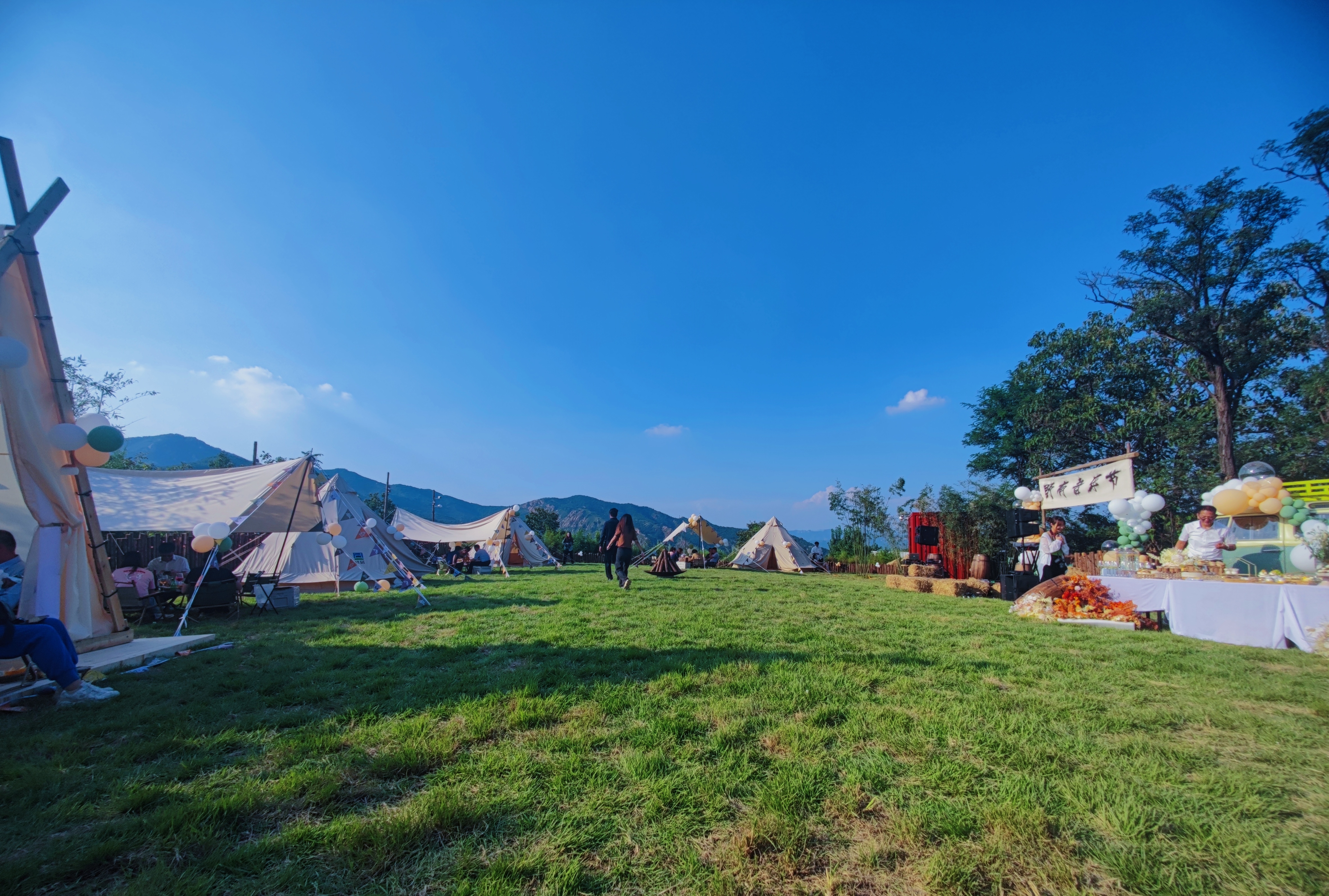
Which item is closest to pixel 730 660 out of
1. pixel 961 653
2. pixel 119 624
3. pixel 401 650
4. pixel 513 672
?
pixel 513 672

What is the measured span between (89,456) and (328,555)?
757 centimetres

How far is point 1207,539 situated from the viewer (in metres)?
6.65

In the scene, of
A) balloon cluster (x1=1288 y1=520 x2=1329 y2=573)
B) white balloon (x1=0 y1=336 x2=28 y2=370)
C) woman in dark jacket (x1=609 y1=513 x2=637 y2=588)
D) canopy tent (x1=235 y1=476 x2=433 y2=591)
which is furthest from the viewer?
canopy tent (x1=235 y1=476 x2=433 y2=591)

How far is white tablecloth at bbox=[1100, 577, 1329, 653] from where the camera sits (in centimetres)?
512

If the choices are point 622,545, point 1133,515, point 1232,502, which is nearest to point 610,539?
point 622,545

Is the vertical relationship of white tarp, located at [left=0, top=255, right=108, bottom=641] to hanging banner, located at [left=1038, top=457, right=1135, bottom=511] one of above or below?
below

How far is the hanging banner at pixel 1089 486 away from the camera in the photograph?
855cm

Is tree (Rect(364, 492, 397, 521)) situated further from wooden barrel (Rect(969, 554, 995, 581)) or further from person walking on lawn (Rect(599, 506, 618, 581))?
wooden barrel (Rect(969, 554, 995, 581))

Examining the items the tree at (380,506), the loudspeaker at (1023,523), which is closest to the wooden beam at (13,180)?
the loudspeaker at (1023,523)

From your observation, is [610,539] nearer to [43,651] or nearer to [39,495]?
[39,495]

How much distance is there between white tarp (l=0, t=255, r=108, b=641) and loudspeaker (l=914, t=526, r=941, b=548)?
16900mm

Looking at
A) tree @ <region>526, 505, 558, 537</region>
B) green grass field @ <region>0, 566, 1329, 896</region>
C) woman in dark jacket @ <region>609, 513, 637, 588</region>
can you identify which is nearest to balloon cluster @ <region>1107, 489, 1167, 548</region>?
green grass field @ <region>0, 566, 1329, 896</region>

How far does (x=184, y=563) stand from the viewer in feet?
28.9

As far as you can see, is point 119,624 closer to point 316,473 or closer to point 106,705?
point 106,705
